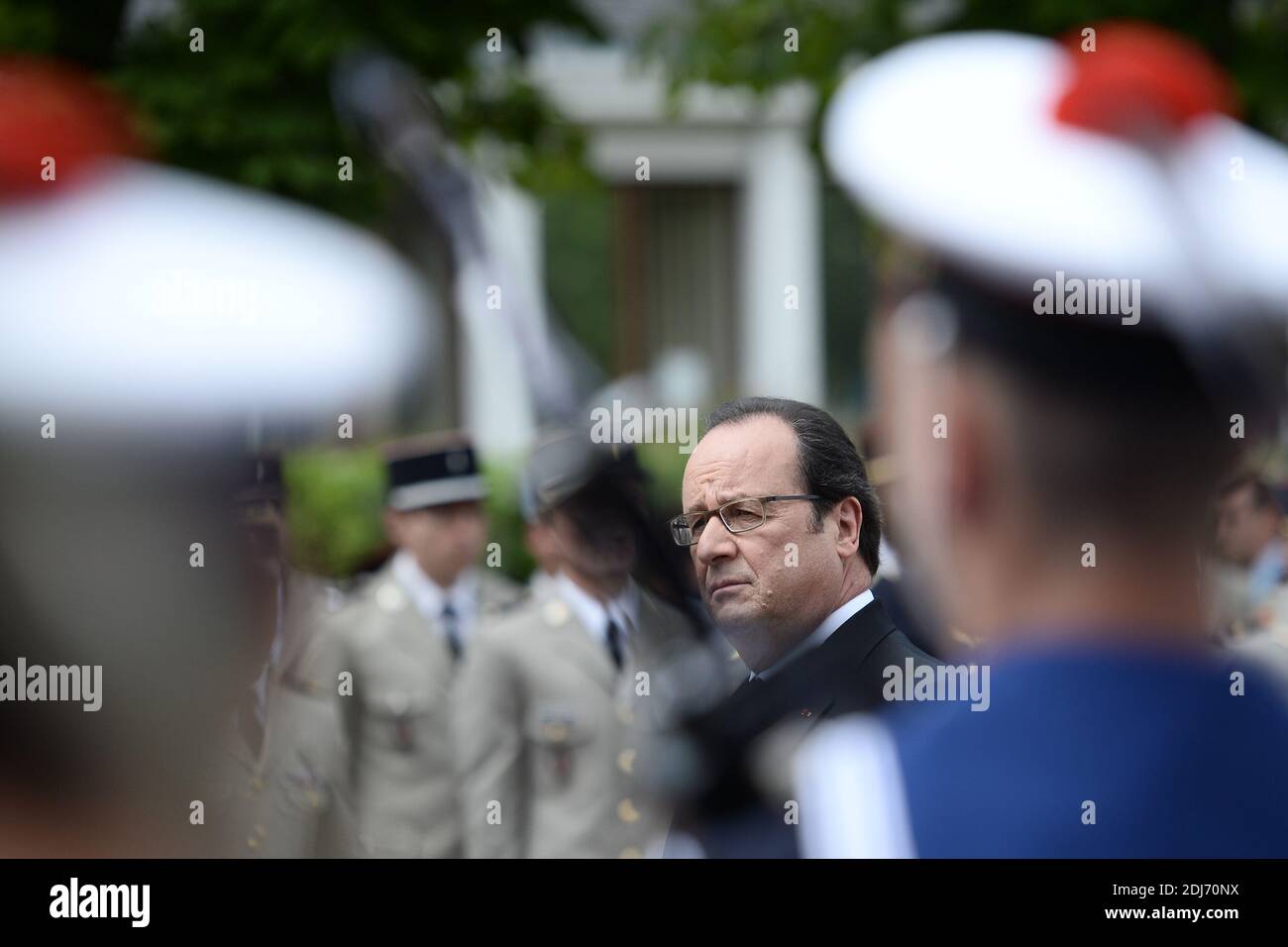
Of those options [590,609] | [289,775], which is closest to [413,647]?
[590,609]

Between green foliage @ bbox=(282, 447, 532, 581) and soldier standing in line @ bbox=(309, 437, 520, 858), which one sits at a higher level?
green foliage @ bbox=(282, 447, 532, 581)

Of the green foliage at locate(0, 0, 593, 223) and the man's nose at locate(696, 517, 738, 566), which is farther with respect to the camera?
the green foliage at locate(0, 0, 593, 223)

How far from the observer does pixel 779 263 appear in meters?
12.1

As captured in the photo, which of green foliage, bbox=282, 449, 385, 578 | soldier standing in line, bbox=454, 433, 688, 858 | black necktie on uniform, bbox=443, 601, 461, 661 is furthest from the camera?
green foliage, bbox=282, 449, 385, 578

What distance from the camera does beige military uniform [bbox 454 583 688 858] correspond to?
3.85m

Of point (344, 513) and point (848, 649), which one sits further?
point (344, 513)

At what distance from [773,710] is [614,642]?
210 cm

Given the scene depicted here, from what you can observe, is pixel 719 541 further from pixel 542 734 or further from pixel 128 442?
pixel 542 734

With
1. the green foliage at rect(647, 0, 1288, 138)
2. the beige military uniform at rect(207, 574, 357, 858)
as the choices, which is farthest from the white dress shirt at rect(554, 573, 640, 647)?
the green foliage at rect(647, 0, 1288, 138)

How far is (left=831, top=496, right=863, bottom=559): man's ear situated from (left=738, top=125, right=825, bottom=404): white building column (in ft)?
30.2

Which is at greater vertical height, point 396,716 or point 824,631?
point 824,631

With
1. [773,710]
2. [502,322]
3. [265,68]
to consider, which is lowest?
[773,710]

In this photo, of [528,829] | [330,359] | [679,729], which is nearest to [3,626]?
[330,359]

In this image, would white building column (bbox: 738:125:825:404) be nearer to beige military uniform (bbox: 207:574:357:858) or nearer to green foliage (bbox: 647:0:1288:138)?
green foliage (bbox: 647:0:1288:138)
